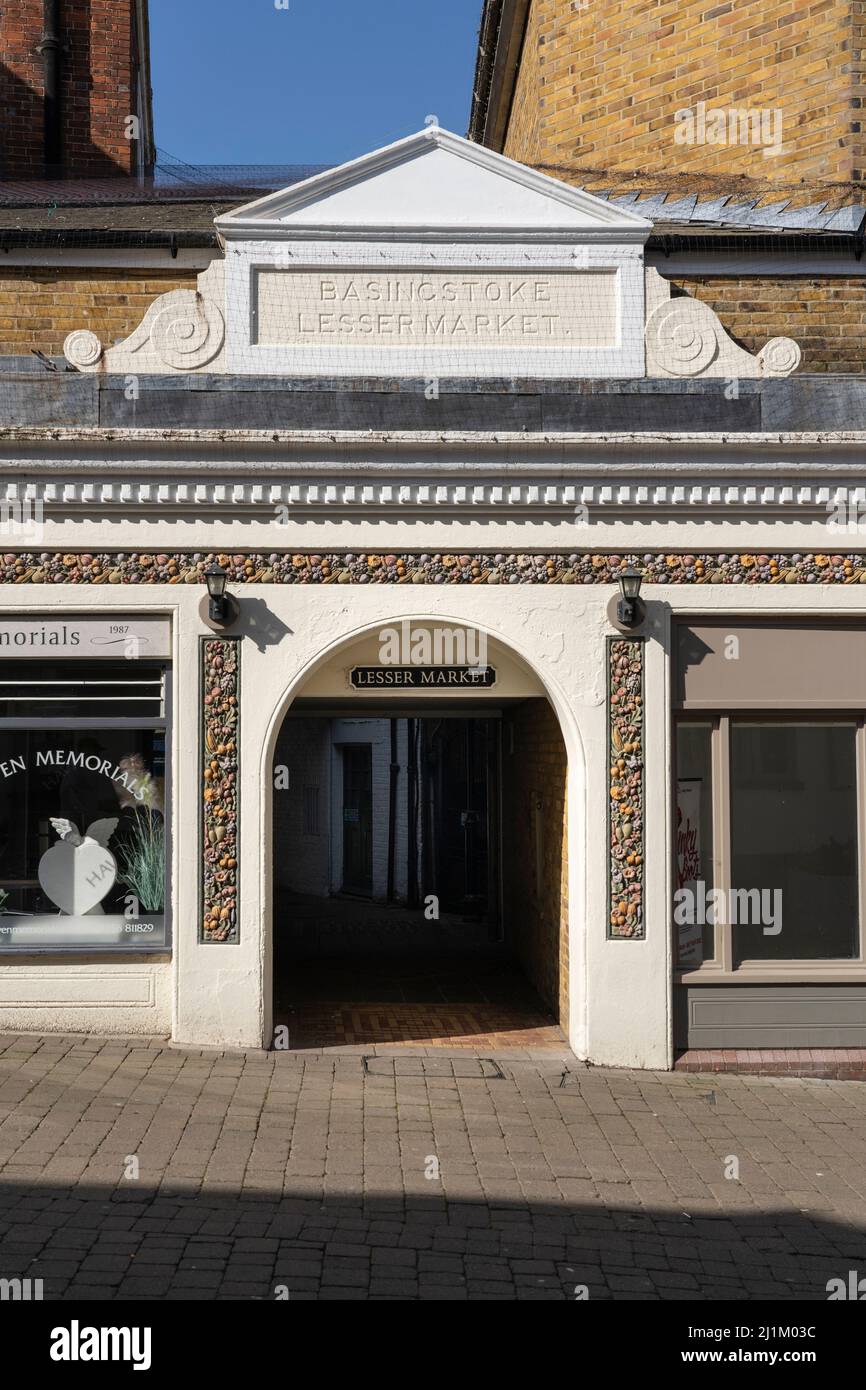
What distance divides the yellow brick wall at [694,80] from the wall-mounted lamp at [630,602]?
4.84m

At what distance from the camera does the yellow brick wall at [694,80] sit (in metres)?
10.9

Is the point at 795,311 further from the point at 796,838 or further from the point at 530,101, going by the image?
the point at 530,101

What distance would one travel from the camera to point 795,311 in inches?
396

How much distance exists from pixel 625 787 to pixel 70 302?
19.7ft

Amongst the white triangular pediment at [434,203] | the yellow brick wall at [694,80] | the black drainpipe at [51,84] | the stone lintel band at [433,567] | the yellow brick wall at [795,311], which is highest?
the black drainpipe at [51,84]

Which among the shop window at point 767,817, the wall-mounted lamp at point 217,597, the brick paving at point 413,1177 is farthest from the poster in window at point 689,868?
the wall-mounted lamp at point 217,597

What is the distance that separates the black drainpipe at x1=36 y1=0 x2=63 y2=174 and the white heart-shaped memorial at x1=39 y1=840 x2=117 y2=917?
34.1ft

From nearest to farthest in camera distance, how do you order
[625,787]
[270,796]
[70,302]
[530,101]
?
[625,787] < [270,796] < [70,302] < [530,101]

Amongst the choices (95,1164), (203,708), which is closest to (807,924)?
(203,708)

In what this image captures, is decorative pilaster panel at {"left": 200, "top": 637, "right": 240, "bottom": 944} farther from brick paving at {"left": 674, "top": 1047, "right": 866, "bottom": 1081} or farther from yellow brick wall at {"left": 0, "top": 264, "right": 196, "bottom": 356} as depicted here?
brick paving at {"left": 674, "top": 1047, "right": 866, "bottom": 1081}

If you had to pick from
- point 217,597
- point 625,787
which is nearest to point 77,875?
point 217,597

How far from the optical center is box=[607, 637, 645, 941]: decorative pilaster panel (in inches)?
348

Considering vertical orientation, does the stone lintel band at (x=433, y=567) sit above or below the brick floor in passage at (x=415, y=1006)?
above

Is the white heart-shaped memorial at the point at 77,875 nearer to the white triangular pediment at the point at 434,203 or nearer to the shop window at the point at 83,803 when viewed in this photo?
the shop window at the point at 83,803
